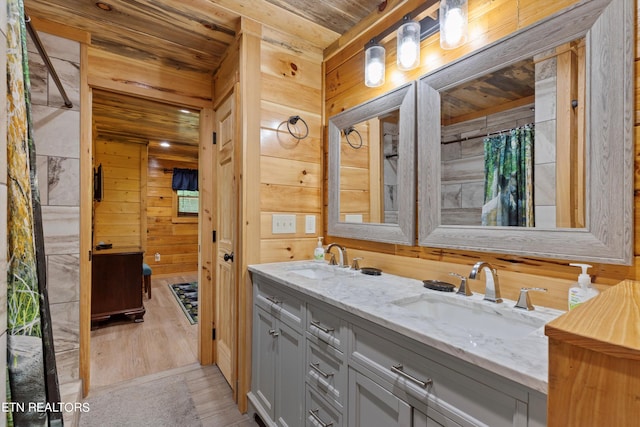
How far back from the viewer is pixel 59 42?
1.96 metres

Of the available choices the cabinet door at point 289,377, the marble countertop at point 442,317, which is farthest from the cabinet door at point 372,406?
the cabinet door at point 289,377

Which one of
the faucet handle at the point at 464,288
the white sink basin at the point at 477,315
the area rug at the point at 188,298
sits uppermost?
the faucet handle at the point at 464,288

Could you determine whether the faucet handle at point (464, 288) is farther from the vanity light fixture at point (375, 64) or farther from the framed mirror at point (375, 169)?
the vanity light fixture at point (375, 64)

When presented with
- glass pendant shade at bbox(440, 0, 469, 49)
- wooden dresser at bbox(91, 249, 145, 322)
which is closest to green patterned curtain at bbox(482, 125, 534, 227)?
glass pendant shade at bbox(440, 0, 469, 49)

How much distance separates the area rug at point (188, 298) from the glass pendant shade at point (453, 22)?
135 inches

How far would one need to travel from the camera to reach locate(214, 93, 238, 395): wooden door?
2.06 m

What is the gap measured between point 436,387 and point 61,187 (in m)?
2.38

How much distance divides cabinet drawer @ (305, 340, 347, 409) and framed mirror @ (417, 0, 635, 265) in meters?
0.67

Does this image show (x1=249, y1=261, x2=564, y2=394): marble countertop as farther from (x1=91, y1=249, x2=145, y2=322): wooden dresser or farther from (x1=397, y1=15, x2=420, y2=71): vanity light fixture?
(x1=91, y1=249, x2=145, y2=322): wooden dresser

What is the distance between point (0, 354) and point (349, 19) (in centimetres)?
212

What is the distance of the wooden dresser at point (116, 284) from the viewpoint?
10.4ft

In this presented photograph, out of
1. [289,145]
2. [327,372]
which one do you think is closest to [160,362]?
[327,372]

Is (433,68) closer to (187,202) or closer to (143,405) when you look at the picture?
(143,405)

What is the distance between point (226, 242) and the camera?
2.25m
